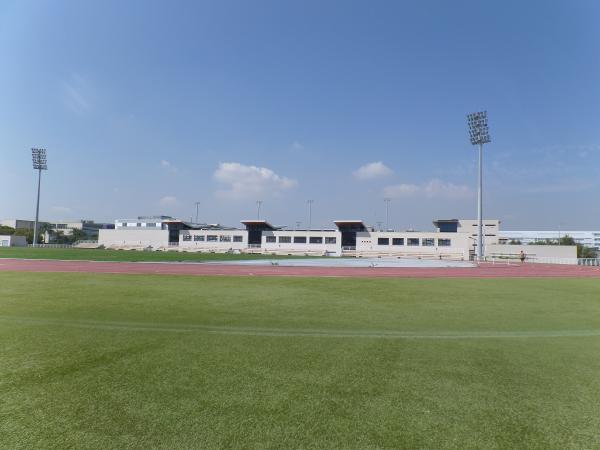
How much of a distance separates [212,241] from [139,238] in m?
17.5

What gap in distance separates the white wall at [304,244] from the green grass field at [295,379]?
5950cm

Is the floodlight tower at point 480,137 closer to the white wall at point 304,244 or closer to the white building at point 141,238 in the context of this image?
the white wall at point 304,244

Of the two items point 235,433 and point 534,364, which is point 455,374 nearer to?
point 534,364

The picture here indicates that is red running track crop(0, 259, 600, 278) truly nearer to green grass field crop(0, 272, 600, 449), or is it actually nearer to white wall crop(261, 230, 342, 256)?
green grass field crop(0, 272, 600, 449)

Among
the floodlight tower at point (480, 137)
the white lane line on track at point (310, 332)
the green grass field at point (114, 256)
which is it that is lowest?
the green grass field at point (114, 256)

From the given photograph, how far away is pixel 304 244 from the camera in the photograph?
70.5 metres

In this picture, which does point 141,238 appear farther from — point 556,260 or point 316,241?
point 556,260

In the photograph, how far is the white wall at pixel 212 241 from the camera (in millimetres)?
74188

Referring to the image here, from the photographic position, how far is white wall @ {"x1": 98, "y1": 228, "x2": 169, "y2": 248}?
7838cm

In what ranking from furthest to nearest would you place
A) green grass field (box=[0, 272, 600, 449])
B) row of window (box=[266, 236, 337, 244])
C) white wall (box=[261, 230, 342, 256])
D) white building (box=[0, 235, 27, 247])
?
white building (box=[0, 235, 27, 247]), row of window (box=[266, 236, 337, 244]), white wall (box=[261, 230, 342, 256]), green grass field (box=[0, 272, 600, 449])

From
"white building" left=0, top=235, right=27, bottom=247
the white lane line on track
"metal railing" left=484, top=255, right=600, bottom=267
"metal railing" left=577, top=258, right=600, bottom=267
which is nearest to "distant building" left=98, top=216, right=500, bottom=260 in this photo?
"metal railing" left=484, top=255, right=600, bottom=267

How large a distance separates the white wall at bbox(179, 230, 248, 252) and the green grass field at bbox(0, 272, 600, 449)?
6514 centimetres

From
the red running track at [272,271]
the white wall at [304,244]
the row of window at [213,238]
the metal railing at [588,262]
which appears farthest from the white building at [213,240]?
the metal railing at [588,262]

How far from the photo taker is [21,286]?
14.1 metres
